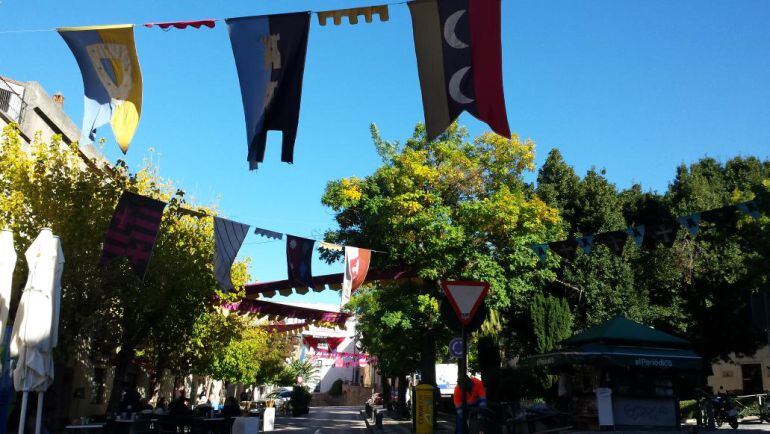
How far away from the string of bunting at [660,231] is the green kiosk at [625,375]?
112 inches

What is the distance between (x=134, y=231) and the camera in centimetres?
1441

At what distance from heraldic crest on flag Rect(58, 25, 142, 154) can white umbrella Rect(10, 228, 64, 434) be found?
6.99ft

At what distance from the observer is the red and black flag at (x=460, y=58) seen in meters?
8.70

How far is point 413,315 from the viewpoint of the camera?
25484 millimetres

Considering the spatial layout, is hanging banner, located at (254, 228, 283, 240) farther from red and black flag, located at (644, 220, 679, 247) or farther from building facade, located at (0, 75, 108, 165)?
red and black flag, located at (644, 220, 679, 247)

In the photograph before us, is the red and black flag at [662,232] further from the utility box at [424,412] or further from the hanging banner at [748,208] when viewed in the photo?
the utility box at [424,412]

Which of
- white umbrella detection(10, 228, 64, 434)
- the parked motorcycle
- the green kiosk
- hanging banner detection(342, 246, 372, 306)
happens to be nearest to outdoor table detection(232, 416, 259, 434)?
hanging banner detection(342, 246, 372, 306)

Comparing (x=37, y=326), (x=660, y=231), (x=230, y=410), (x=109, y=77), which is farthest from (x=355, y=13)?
(x=230, y=410)

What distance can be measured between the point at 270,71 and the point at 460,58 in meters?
2.71

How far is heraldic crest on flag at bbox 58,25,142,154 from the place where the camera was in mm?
9922

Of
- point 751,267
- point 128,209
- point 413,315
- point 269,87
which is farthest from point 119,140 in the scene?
point 751,267

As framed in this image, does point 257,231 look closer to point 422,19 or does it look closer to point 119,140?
point 119,140

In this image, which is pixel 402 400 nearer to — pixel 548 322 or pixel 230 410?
pixel 548 322

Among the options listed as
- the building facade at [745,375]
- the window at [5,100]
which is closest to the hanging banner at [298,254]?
the window at [5,100]
